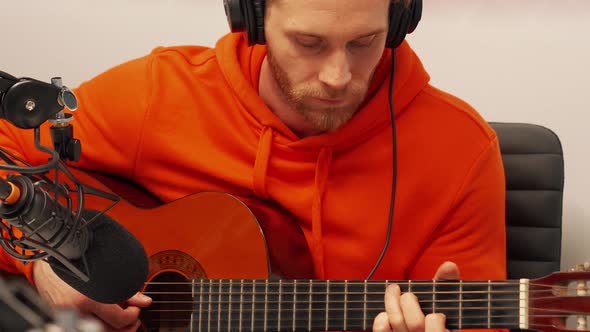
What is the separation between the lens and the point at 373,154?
4.54ft

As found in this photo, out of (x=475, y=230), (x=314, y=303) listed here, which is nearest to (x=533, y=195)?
(x=475, y=230)

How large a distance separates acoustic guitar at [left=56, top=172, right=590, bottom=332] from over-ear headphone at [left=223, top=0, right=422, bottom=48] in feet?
0.97

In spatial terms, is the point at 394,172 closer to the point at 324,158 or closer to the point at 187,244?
the point at 324,158

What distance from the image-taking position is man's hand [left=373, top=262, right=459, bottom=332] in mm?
1141

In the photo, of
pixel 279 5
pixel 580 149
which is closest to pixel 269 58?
pixel 279 5

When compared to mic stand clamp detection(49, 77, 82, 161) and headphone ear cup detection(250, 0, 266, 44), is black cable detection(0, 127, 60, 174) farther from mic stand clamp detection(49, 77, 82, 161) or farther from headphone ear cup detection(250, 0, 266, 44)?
headphone ear cup detection(250, 0, 266, 44)

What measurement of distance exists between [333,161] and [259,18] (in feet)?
1.03

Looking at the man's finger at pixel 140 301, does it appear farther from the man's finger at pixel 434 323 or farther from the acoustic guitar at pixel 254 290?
the man's finger at pixel 434 323

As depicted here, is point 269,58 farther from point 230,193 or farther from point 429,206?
point 429,206

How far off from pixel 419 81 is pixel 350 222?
0.30 m

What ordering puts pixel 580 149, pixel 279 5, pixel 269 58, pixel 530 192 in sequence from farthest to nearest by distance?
pixel 580 149 < pixel 530 192 < pixel 269 58 < pixel 279 5

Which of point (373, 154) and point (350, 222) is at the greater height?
point (373, 154)

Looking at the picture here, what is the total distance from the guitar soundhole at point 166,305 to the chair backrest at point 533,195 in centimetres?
76

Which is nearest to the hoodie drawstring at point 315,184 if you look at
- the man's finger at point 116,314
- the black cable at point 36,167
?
the man's finger at point 116,314
